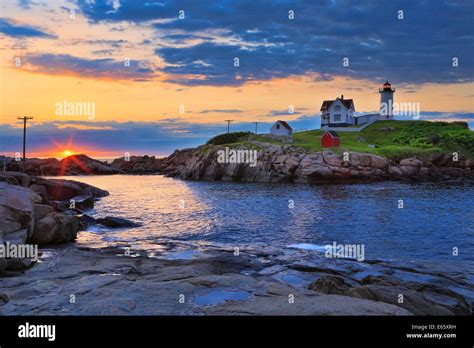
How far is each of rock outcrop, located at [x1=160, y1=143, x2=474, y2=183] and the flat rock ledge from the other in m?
60.0

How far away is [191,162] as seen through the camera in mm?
106188

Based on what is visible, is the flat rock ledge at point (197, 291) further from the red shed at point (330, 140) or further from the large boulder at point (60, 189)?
the red shed at point (330, 140)

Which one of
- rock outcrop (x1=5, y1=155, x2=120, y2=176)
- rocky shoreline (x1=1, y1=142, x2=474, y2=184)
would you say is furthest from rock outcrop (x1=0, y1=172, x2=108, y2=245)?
rock outcrop (x1=5, y1=155, x2=120, y2=176)

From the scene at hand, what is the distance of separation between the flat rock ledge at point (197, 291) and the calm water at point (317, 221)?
6058mm

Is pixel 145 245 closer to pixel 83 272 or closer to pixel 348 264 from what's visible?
pixel 83 272

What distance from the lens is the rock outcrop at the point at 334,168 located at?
79.2 meters

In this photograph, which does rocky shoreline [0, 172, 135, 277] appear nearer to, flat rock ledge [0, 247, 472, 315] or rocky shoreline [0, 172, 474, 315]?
rocky shoreline [0, 172, 474, 315]

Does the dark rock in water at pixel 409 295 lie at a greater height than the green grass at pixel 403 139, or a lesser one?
lesser

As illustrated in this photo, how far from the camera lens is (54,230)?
84.6 ft

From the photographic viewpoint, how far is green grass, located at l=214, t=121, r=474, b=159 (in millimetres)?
90500

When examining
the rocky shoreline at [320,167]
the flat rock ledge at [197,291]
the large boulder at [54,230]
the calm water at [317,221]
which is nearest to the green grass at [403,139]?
the rocky shoreline at [320,167]

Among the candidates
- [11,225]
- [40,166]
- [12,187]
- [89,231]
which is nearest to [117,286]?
[11,225]

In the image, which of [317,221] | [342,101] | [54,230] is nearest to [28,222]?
[54,230]
